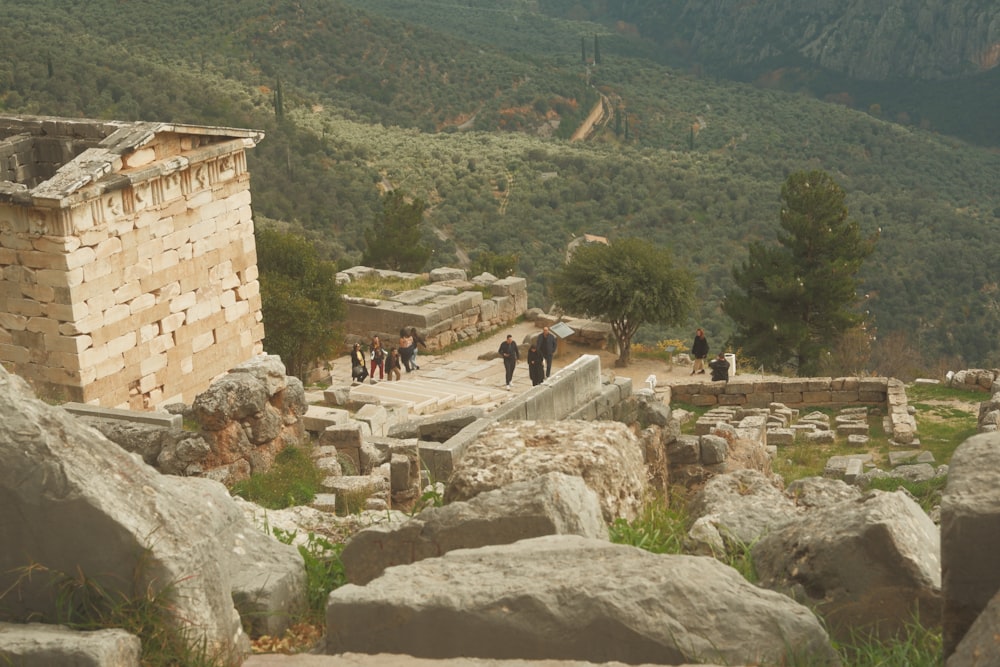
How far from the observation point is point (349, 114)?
205 ft

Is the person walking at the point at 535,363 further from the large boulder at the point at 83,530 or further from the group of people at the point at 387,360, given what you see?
the large boulder at the point at 83,530

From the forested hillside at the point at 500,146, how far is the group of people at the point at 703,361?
13585mm

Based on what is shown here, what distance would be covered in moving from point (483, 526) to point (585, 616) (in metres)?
1.15

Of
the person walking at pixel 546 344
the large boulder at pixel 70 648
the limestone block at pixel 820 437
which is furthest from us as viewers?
the person walking at pixel 546 344

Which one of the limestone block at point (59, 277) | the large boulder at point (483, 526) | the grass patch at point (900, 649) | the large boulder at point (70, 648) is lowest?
the limestone block at point (59, 277)

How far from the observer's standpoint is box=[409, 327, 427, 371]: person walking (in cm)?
2439

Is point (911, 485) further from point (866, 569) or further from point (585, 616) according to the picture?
point (585, 616)

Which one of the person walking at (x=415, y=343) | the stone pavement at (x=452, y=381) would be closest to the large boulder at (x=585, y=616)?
the stone pavement at (x=452, y=381)

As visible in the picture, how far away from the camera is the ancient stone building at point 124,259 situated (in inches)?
541

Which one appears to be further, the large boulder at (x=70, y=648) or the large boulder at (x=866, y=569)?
the large boulder at (x=866, y=569)

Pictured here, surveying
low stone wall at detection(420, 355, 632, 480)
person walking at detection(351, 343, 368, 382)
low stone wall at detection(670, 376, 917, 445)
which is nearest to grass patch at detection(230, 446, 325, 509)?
low stone wall at detection(420, 355, 632, 480)

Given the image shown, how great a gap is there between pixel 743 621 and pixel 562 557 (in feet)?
2.24

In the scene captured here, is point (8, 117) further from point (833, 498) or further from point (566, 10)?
point (566, 10)

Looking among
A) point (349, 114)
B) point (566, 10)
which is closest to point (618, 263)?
point (349, 114)
